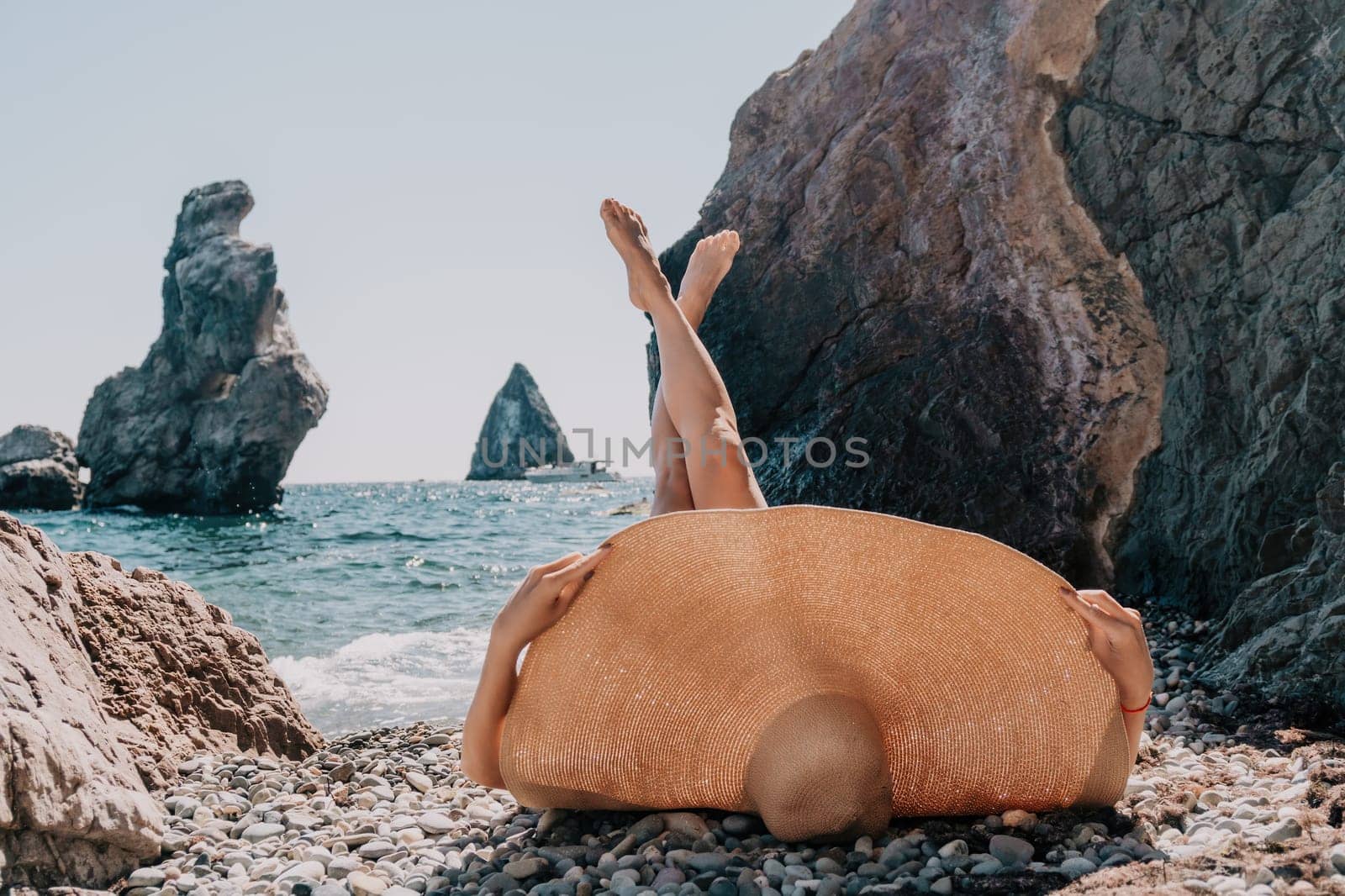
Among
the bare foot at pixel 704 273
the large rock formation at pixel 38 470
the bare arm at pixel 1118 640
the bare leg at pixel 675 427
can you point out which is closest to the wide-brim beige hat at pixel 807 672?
the bare arm at pixel 1118 640

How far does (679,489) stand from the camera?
3494mm

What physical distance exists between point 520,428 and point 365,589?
91658 mm

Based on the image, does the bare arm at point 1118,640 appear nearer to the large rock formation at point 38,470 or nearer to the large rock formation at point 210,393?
the large rock formation at point 210,393

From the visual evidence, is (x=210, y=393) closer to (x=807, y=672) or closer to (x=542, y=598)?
(x=542, y=598)

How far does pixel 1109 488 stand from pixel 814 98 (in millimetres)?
4027

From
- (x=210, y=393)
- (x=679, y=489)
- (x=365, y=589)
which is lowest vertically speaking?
(x=365, y=589)

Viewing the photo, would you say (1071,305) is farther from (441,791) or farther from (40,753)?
(40,753)

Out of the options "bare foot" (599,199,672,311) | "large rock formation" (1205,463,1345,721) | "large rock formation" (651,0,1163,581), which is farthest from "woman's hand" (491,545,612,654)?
"large rock formation" (651,0,1163,581)

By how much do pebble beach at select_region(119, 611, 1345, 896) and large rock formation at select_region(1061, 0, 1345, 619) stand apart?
5.89 feet

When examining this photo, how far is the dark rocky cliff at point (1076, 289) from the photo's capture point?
175 inches

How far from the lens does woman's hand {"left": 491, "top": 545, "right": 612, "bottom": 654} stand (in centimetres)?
228

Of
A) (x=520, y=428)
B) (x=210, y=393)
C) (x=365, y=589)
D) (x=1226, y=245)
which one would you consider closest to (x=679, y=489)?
(x=1226, y=245)

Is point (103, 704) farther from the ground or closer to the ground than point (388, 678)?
farther from the ground

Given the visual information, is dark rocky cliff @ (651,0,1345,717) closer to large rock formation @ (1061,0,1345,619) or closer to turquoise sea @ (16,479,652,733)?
large rock formation @ (1061,0,1345,619)
